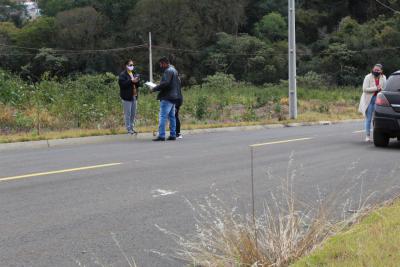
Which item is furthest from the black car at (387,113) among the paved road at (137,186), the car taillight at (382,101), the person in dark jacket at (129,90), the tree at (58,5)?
the tree at (58,5)

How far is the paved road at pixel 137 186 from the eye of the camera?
17.3 ft

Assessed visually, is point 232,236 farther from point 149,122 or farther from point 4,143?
point 149,122

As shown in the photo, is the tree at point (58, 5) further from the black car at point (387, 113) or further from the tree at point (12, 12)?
the black car at point (387, 113)

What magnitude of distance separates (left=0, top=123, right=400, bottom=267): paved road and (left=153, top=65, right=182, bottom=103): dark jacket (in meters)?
1.45

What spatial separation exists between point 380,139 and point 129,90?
6277 mm

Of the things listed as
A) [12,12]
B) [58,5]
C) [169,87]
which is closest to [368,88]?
[169,87]

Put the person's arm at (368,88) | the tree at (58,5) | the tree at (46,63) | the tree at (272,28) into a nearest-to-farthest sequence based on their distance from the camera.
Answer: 1. the person's arm at (368,88)
2. the tree at (46,63)
3. the tree at (272,28)
4. the tree at (58,5)

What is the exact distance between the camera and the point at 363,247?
171 inches

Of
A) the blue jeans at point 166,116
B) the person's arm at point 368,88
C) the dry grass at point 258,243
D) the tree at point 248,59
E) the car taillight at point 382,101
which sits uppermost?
the tree at point 248,59

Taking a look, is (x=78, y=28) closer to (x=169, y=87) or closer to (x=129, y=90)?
(x=129, y=90)

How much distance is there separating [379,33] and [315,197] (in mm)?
74189

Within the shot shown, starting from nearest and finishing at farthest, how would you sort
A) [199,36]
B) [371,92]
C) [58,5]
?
1. [371,92]
2. [199,36]
3. [58,5]

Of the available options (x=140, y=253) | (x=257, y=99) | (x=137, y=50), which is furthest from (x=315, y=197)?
(x=137, y=50)

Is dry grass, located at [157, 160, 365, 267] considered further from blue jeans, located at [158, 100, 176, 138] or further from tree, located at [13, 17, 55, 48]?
tree, located at [13, 17, 55, 48]
